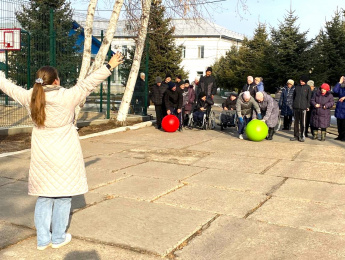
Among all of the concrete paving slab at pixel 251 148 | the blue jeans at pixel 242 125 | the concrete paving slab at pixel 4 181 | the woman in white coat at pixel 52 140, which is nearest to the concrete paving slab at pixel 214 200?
the woman in white coat at pixel 52 140

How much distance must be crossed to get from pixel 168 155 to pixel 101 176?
94.8 inches

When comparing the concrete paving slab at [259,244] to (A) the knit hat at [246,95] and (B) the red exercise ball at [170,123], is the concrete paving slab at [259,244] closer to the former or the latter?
(A) the knit hat at [246,95]

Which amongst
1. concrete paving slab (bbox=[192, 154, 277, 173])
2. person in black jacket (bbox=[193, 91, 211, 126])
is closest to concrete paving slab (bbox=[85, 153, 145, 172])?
concrete paving slab (bbox=[192, 154, 277, 173])

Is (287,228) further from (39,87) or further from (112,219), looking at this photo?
(39,87)

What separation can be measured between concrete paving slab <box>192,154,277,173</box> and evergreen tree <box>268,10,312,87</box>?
20999mm

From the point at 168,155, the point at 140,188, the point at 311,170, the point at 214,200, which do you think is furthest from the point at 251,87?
the point at 214,200

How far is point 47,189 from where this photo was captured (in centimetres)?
401

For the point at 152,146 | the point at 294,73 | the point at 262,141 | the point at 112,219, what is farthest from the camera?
the point at 294,73

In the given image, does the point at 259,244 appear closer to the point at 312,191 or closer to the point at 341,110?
the point at 312,191

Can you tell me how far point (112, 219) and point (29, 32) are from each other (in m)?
8.99

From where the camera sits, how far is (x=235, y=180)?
707 cm

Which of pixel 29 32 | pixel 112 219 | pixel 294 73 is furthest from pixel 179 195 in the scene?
pixel 294 73

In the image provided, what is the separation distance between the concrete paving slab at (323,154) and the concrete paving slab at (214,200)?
3.38 metres

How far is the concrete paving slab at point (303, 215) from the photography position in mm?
4883
